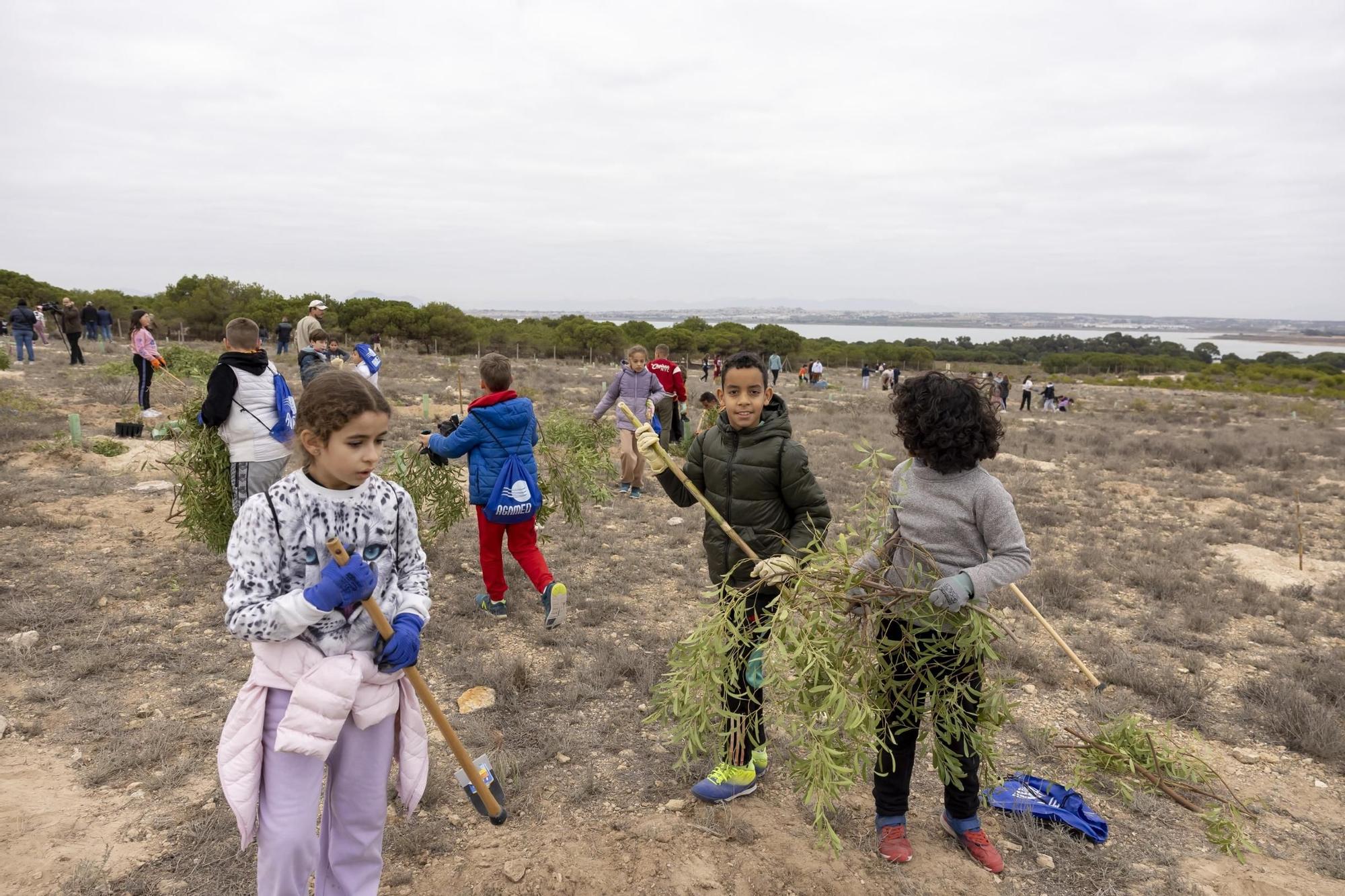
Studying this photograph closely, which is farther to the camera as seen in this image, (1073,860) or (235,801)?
(1073,860)

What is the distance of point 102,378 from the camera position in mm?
16906

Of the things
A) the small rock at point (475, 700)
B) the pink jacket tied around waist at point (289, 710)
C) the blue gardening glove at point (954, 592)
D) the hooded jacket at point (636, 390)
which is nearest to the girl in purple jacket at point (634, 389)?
the hooded jacket at point (636, 390)

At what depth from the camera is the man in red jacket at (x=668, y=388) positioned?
9.13m

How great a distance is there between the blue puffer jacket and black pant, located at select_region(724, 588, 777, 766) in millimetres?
2433

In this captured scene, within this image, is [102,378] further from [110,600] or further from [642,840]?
[642,840]

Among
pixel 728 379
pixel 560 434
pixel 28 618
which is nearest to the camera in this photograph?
pixel 728 379

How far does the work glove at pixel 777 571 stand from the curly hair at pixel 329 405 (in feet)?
4.95

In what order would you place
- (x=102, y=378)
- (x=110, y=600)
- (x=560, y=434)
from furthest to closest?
(x=102, y=378) → (x=560, y=434) → (x=110, y=600)

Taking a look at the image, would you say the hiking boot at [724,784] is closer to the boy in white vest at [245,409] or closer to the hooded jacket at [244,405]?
the boy in white vest at [245,409]

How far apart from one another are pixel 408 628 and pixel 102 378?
19799 millimetres

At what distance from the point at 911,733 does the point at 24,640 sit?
5674 mm

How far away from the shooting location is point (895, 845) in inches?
122

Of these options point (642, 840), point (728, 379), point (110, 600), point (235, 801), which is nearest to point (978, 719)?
point (642, 840)

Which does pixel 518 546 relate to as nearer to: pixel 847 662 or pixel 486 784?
pixel 486 784
